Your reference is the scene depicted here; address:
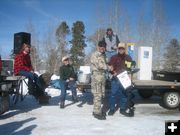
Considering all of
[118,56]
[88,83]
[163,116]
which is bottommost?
[163,116]

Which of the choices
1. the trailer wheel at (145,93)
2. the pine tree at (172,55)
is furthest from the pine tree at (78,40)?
the trailer wheel at (145,93)

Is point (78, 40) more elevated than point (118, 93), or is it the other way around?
point (78, 40)

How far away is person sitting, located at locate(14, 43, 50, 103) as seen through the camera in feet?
34.9

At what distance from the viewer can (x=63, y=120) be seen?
28.9 ft

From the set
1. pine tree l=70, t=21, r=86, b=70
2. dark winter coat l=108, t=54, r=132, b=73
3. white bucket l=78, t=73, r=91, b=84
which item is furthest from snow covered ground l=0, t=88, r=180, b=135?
pine tree l=70, t=21, r=86, b=70

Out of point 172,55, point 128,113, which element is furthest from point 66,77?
point 172,55

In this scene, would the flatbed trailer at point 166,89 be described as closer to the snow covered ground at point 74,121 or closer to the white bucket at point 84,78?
the white bucket at point 84,78

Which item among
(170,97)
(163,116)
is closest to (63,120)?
(163,116)

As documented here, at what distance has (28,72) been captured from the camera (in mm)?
10688

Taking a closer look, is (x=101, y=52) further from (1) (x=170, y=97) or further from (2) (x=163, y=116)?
(1) (x=170, y=97)

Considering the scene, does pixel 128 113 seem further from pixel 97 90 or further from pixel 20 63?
pixel 20 63

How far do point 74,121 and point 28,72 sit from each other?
280 cm

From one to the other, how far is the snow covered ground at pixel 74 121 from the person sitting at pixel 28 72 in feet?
1.64

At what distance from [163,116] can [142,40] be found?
94.5ft
